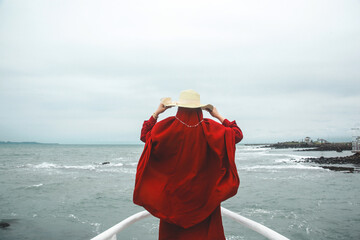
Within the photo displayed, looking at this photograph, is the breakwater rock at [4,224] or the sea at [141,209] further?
the breakwater rock at [4,224]

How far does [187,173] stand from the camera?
1648 mm

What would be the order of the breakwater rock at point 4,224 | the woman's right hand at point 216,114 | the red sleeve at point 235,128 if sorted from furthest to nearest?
the breakwater rock at point 4,224 → the woman's right hand at point 216,114 → the red sleeve at point 235,128

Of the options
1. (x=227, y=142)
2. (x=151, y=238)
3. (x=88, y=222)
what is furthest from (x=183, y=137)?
(x=88, y=222)

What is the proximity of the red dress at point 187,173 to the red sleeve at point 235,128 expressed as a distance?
0.07m

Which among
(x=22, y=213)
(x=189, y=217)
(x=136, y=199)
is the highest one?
(x=136, y=199)

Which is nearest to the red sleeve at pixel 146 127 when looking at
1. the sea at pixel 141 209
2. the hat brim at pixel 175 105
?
the hat brim at pixel 175 105

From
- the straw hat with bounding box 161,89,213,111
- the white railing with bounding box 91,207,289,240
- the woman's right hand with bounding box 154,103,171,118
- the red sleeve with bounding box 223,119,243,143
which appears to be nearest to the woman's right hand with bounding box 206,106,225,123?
the red sleeve with bounding box 223,119,243,143

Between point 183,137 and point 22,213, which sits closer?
point 183,137

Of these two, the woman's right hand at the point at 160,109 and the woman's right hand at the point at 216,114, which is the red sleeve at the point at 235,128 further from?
the woman's right hand at the point at 160,109

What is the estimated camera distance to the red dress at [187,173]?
162 cm

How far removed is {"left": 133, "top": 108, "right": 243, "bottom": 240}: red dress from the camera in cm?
162

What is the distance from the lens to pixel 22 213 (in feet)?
30.7

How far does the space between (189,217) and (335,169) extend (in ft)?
72.2

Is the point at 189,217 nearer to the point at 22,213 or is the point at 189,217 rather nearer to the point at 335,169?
the point at 22,213
